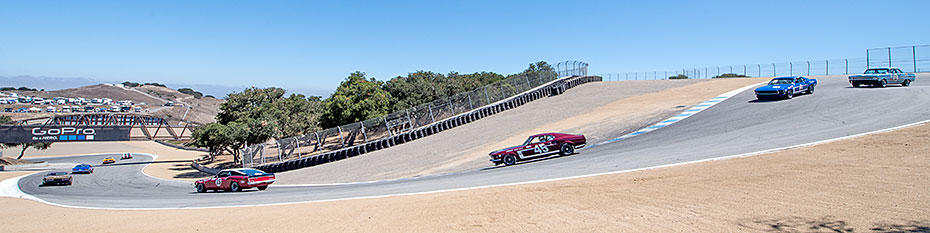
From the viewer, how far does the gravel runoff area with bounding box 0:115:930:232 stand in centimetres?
755

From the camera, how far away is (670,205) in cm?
888

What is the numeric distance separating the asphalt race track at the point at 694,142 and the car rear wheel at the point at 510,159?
1.87ft

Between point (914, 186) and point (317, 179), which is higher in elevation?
point (914, 186)

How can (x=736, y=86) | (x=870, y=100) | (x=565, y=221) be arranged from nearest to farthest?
(x=565, y=221) < (x=870, y=100) < (x=736, y=86)

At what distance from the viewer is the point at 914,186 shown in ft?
28.4

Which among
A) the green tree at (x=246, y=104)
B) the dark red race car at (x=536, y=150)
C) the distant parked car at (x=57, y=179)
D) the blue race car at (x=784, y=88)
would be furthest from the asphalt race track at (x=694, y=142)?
the green tree at (x=246, y=104)

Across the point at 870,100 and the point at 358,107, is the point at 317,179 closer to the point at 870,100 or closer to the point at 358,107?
the point at 358,107

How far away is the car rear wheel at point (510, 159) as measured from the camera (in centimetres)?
2002

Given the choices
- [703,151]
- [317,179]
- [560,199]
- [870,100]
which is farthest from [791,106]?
[317,179]

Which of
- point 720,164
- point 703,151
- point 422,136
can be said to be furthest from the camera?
point 422,136

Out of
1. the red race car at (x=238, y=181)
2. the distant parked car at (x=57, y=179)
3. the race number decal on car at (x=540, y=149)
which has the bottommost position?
the distant parked car at (x=57, y=179)

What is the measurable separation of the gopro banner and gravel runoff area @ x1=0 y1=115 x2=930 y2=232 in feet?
175

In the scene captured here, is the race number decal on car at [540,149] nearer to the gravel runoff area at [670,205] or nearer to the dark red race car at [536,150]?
the dark red race car at [536,150]

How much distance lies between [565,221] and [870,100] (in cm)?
2409
